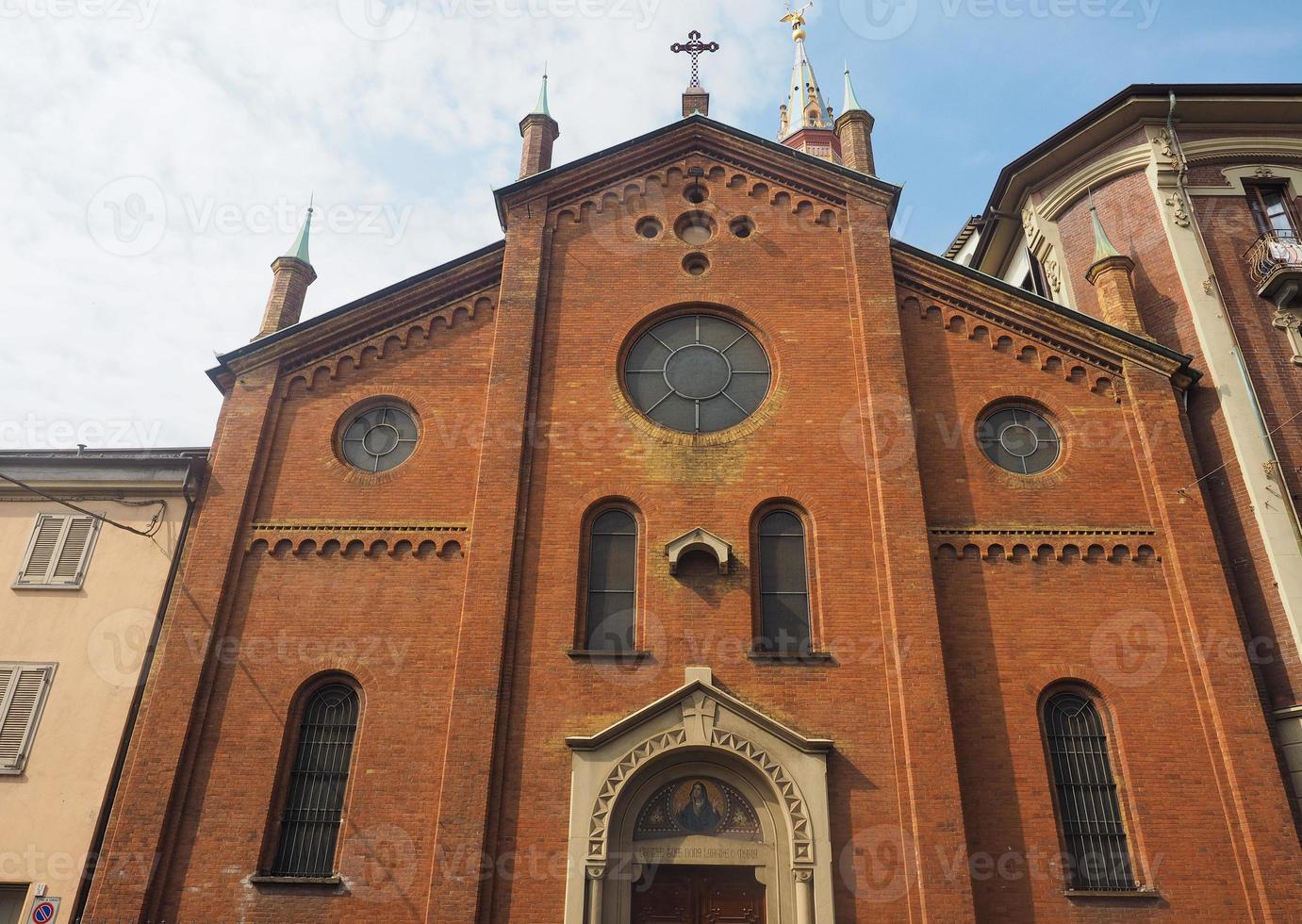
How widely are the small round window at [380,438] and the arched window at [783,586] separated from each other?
604 centimetres

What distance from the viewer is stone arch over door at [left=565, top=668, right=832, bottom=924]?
12039 millimetres

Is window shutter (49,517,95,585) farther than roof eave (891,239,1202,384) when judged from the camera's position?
No

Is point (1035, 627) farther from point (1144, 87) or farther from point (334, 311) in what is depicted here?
point (334, 311)

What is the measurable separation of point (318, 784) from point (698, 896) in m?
5.50

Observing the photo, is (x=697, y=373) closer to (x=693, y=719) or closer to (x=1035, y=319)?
(x=1035, y=319)

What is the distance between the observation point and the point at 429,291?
53.4 ft

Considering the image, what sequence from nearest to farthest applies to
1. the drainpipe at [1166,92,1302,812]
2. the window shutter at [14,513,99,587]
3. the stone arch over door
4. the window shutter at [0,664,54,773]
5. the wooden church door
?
the stone arch over door < the wooden church door < the drainpipe at [1166,92,1302,812] < the window shutter at [0,664,54,773] < the window shutter at [14,513,99,587]

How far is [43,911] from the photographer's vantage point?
40.3 ft

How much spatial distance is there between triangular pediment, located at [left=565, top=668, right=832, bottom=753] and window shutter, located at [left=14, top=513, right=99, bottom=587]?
855 cm

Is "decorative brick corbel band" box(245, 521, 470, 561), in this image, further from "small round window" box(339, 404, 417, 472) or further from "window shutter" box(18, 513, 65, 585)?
"window shutter" box(18, 513, 65, 585)

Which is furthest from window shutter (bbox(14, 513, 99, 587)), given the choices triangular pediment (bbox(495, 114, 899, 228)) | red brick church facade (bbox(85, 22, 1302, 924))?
triangular pediment (bbox(495, 114, 899, 228))

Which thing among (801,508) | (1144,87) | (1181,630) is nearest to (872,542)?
(801,508)

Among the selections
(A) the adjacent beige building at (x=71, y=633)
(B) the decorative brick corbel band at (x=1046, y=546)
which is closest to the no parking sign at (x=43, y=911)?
(A) the adjacent beige building at (x=71, y=633)

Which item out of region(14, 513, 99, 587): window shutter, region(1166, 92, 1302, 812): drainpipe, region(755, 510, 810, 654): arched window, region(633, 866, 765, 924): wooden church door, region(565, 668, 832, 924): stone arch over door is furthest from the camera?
region(14, 513, 99, 587): window shutter
